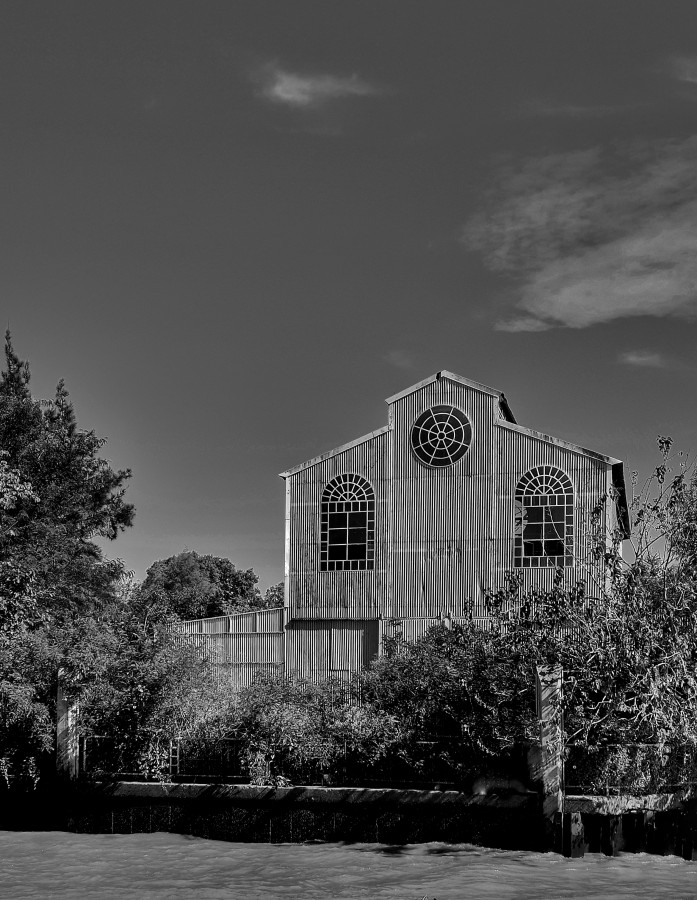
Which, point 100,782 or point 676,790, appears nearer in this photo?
point 676,790

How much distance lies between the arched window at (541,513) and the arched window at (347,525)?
165 inches

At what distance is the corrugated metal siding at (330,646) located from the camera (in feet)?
100.0

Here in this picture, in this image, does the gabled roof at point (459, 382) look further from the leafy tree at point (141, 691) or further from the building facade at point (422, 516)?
the leafy tree at point (141, 691)

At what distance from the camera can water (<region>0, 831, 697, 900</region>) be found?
1272 centimetres

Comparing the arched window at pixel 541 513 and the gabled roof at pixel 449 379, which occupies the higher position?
the gabled roof at pixel 449 379

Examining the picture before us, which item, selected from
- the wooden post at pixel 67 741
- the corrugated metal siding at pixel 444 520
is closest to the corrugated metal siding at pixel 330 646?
the corrugated metal siding at pixel 444 520

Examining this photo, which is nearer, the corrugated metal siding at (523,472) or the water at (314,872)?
the water at (314,872)

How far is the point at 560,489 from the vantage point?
97.2ft

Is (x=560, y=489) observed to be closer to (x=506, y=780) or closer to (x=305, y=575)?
(x=305, y=575)

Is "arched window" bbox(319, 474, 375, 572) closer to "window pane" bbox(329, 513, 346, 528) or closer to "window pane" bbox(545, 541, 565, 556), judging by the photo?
"window pane" bbox(329, 513, 346, 528)

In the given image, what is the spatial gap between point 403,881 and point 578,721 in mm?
3308

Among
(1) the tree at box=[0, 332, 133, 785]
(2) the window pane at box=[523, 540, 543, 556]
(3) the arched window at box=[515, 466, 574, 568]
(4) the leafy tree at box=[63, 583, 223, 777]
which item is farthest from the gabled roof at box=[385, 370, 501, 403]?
(4) the leafy tree at box=[63, 583, 223, 777]

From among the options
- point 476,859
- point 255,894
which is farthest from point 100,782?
point 476,859

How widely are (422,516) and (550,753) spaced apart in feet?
53.1
